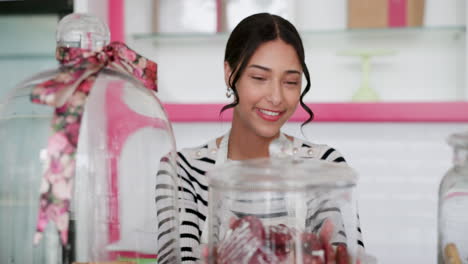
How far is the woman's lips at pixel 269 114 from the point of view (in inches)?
46.5

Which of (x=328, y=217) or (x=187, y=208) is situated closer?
(x=328, y=217)

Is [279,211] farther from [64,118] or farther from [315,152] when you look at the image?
[315,152]

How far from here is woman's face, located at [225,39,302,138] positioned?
1.16 metres

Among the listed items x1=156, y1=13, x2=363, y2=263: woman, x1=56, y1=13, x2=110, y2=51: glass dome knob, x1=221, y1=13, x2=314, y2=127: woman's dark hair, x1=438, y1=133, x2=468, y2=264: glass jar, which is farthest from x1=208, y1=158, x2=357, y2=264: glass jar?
x1=221, y1=13, x2=314, y2=127: woman's dark hair

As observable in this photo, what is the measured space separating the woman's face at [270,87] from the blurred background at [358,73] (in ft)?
2.71

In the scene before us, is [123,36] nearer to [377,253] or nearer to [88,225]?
[377,253]

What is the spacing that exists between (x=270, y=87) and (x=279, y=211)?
1.94 feet

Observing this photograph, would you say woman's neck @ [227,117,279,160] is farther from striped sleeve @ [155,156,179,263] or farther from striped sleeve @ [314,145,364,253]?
striped sleeve @ [314,145,364,253]

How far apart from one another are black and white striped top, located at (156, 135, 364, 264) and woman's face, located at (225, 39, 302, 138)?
83 mm

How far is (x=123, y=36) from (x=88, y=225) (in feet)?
4.94

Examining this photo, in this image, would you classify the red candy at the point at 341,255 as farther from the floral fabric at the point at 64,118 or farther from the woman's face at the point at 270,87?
the woman's face at the point at 270,87

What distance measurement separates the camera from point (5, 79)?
216 cm

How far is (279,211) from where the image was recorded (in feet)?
1.98

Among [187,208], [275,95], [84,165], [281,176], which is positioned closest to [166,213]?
[84,165]
